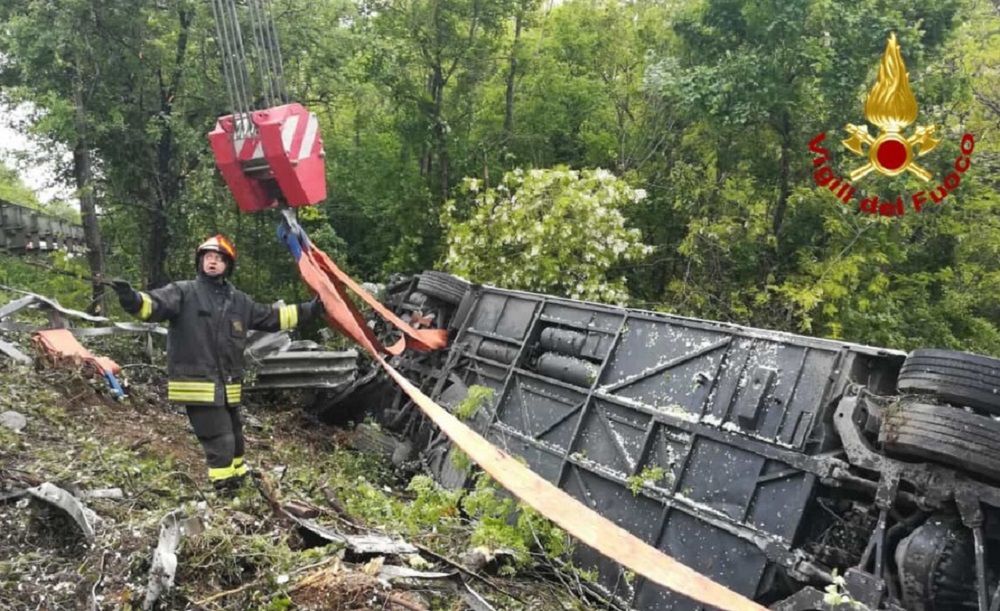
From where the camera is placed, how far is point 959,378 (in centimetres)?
362

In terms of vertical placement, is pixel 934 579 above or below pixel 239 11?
below

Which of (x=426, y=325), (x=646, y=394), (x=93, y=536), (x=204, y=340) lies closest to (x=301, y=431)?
(x=426, y=325)

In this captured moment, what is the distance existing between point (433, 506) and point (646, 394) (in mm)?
1713

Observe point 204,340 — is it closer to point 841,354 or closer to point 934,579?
point 841,354

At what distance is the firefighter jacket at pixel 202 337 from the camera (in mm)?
4367

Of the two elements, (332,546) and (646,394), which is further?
(646,394)

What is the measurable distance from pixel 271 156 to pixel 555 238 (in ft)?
15.3

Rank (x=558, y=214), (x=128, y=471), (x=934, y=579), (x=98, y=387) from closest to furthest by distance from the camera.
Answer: (x=934, y=579) → (x=128, y=471) → (x=98, y=387) → (x=558, y=214)

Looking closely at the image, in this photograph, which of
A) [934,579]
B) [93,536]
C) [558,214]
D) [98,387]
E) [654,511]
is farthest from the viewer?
[558,214]

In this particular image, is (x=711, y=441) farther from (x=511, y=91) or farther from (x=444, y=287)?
(x=511, y=91)

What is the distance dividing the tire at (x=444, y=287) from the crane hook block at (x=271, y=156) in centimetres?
209

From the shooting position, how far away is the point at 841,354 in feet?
13.8

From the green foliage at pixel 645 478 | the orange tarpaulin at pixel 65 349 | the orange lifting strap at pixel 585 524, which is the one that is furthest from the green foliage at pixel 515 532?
the orange tarpaulin at pixel 65 349

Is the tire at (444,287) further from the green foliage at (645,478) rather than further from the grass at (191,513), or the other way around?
the green foliage at (645,478)
